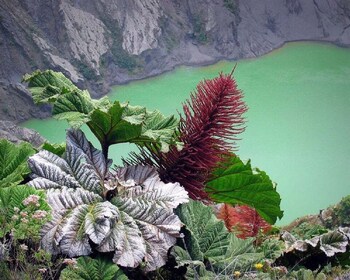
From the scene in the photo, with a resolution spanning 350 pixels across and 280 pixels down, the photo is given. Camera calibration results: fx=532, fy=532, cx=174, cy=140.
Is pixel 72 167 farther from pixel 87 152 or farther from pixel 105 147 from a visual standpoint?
pixel 105 147

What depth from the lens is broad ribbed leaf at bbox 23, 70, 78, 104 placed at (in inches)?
65.7

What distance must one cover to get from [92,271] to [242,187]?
754 mm

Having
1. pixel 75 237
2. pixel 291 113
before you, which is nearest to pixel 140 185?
pixel 75 237

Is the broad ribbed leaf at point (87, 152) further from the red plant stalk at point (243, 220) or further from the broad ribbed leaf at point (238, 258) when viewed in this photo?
the red plant stalk at point (243, 220)

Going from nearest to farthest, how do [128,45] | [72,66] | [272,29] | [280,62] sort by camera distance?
[72,66]
[128,45]
[280,62]
[272,29]

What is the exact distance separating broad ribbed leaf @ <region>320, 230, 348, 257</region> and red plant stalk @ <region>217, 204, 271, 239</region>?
1.04 ft

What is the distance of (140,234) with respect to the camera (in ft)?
4.66

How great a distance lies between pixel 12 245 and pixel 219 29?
1435 cm

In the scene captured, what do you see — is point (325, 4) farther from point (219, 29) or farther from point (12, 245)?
point (12, 245)

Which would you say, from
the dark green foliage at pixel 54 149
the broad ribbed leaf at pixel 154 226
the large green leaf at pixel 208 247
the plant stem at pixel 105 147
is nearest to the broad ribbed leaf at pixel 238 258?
the large green leaf at pixel 208 247

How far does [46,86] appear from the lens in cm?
170

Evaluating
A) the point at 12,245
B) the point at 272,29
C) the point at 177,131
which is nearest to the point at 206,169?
the point at 177,131

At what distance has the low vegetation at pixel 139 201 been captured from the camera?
1330 millimetres

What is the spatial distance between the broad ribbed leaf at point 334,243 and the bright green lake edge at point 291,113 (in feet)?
21.0
